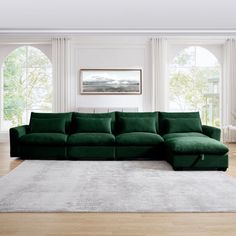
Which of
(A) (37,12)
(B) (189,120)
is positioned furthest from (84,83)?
(A) (37,12)

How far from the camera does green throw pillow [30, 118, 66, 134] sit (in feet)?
21.0

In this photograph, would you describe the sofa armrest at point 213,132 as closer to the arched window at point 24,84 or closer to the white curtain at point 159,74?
the white curtain at point 159,74

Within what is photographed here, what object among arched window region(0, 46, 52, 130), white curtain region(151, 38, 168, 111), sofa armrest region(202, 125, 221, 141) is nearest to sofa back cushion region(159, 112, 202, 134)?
sofa armrest region(202, 125, 221, 141)

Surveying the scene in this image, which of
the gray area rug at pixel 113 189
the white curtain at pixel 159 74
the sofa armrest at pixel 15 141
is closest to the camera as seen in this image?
the gray area rug at pixel 113 189

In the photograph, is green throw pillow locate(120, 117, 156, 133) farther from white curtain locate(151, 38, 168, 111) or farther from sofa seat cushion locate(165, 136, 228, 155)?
white curtain locate(151, 38, 168, 111)

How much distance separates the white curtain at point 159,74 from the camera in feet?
28.4

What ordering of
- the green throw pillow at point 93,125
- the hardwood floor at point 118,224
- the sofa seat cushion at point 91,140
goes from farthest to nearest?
the green throw pillow at point 93,125 → the sofa seat cushion at point 91,140 → the hardwood floor at point 118,224

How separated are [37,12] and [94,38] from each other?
7732 millimetres

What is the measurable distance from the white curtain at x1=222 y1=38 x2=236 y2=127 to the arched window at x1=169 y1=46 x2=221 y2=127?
0.34 meters

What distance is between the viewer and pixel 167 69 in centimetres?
884

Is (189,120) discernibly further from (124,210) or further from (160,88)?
(124,210)

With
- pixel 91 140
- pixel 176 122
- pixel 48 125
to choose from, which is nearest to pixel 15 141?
pixel 48 125

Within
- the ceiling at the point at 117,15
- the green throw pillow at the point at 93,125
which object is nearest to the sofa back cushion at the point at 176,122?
the green throw pillow at the point at 93,125

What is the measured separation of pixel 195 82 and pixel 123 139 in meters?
4.06
